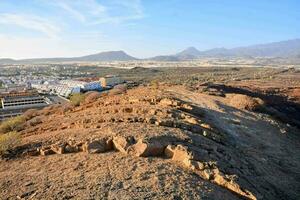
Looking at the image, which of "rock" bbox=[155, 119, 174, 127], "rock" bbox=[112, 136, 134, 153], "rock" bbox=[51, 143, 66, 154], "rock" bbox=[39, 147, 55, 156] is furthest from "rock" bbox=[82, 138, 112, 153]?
"rock" bbox=[155, 119, 174, 127]

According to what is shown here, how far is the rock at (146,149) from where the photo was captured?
13.0 m

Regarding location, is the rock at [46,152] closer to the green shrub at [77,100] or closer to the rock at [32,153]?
the rock at [32,153]

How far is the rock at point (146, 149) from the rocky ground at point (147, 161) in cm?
3

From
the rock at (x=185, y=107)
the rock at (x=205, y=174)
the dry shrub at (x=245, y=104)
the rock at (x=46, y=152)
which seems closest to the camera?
the rock at (x=205, y=174)

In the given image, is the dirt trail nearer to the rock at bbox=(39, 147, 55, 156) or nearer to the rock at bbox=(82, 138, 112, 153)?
the rock at bbox=(82, 138, 112, 153)

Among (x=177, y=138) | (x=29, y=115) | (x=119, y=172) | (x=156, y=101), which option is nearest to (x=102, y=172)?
(x=119, y=172)

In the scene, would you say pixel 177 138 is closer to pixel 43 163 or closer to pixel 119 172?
pixel 119 172

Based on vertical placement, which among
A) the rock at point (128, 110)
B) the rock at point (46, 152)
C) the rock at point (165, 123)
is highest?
the rock at point (165, 123)

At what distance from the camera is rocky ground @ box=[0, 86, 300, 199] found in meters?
11.0

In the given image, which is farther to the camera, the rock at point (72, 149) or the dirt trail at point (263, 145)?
the dirt trail at point (263, 145)

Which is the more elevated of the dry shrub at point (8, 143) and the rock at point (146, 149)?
the rock at point (146, 149)

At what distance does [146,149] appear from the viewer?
1300cm

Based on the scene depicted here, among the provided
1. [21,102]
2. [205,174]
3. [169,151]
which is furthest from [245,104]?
[21,102]

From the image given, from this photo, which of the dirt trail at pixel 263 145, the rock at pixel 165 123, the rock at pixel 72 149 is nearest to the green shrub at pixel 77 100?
the dirt trail at pixel 263 145
